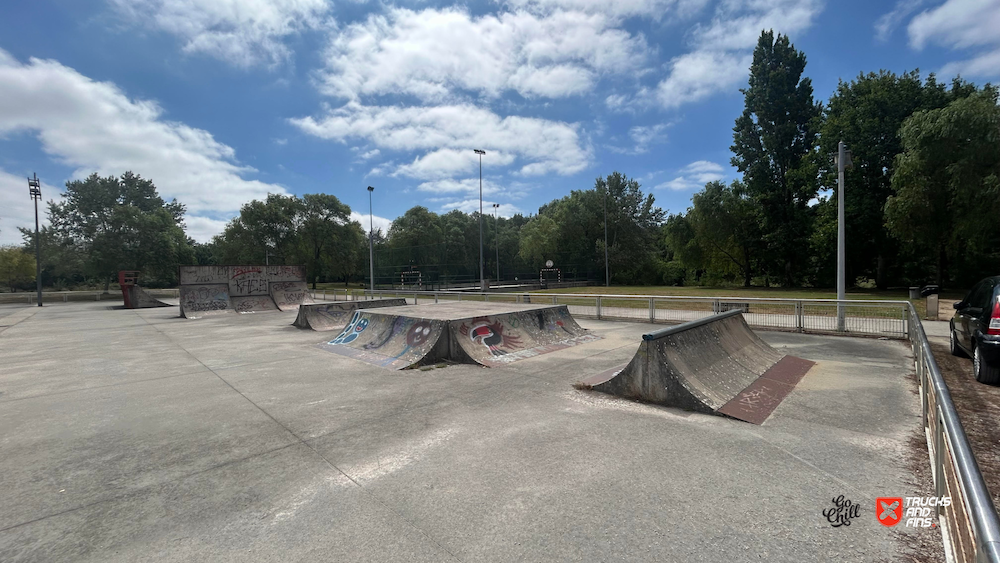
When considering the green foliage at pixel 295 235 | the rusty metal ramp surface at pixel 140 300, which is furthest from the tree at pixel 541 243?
the rusty metal ramp surface at pixel 140 300

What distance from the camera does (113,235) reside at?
41.9m

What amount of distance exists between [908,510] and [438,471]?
3533mm

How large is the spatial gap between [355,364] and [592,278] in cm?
4689

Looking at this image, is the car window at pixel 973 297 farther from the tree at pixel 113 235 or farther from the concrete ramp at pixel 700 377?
the tree at pixel 113 235

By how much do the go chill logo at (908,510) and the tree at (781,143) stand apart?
43654 millimetres

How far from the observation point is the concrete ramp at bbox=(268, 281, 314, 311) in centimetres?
2384

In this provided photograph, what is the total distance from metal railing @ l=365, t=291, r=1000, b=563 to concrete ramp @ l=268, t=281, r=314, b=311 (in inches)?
172

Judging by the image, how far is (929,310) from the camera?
14391 mm

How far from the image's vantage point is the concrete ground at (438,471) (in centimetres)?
279

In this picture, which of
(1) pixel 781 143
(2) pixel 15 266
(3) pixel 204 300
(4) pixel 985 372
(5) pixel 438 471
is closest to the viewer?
(5) pixel 438 471

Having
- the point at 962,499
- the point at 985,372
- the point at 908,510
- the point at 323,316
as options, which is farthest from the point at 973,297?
the point at 323,316

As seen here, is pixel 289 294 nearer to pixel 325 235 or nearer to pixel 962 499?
pixel 962 499

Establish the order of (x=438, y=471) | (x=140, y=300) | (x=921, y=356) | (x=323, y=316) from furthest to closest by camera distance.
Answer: (x=140, y=300) < (x=323, y=316) < (x=921, y=356) < (x=438, y=471)

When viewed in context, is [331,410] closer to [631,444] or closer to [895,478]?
[631,444]
